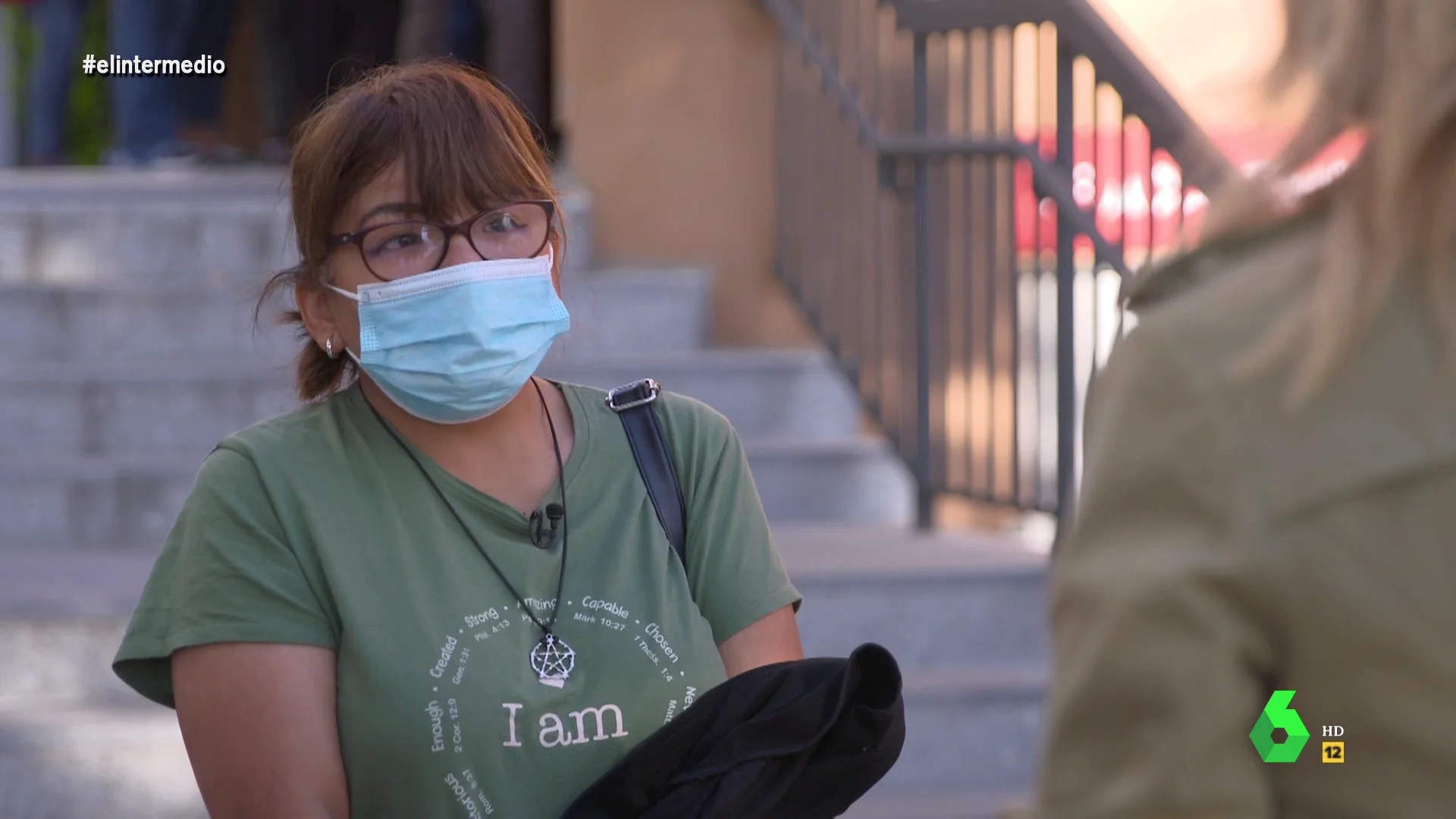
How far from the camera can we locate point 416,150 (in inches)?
77.4

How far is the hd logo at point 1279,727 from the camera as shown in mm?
854

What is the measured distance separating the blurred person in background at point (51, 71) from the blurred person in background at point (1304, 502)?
22.6 ft

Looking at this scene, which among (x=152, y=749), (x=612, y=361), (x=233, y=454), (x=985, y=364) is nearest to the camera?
(x=233, y=454)

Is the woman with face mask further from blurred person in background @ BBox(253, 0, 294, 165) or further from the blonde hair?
blurred person in background @ BBox(253, 0, 294, 165)

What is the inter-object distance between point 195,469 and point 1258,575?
11.6 feet

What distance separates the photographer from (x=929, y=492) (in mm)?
4289

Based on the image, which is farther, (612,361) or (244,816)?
(612,361)

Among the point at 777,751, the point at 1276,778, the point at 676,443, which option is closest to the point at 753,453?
the point at 676,443

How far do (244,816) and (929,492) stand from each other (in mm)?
2719

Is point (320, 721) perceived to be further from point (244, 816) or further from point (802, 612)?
point (802, 612)

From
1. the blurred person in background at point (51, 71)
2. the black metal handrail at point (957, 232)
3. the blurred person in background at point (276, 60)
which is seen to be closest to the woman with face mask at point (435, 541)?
the black metal handrail at point (957, 232)

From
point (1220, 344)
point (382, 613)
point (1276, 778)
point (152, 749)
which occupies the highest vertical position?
point (1220, 344)

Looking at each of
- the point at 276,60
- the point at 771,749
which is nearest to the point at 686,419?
the point at 771,749

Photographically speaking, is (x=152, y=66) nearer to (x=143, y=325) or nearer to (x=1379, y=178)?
(x=143, y=325)
